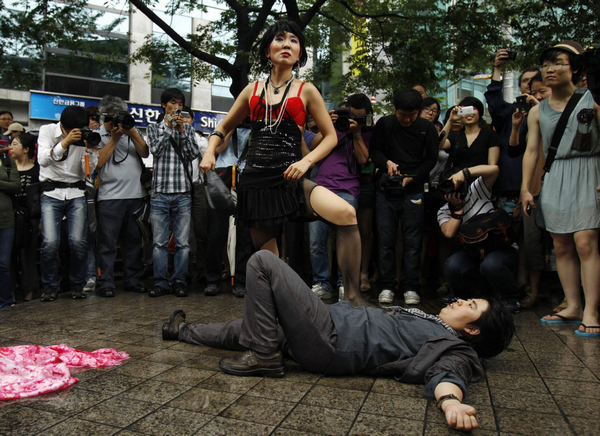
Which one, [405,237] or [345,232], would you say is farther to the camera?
[405,237]

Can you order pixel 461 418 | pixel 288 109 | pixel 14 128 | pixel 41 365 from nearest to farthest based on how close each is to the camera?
pixel 461 418 → pixel 41 365 → pixel 288 109 → pixel 14 128

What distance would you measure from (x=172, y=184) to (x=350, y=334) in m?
3.98

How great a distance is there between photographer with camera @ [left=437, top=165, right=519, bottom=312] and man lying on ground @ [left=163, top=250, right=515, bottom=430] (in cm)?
220

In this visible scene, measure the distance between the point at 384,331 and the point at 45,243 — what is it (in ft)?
14.6

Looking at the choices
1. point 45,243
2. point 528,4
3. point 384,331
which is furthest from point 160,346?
point 528,4

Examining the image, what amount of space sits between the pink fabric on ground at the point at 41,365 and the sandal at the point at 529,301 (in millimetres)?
4065

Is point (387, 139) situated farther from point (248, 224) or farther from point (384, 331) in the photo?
point (384, 331)

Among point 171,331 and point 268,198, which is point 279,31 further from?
point 171,331

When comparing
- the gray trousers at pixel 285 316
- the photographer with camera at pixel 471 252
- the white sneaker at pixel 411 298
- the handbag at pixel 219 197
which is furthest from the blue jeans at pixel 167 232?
the gray trousers at pixel 285 316

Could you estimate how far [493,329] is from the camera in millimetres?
3023

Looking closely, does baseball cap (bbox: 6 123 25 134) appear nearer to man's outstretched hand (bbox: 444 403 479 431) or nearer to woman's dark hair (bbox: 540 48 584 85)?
woman's dark hair (bbox: 540 48 584 85)

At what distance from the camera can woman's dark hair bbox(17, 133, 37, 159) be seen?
661 centimetres

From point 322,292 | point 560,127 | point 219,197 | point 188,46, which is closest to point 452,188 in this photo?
point 560,127

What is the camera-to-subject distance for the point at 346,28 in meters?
14.4
